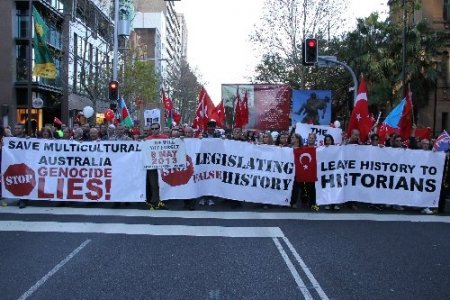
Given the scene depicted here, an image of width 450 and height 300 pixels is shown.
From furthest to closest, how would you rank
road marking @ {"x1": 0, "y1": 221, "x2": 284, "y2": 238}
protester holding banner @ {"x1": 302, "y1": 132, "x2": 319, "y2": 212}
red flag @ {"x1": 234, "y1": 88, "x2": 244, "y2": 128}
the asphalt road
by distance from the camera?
red flag @ {"x1": 234, "y1": 88, "x2": 244, "y2": 128} < protester holding banner @ {"x1": 302, "y1": 132, "x2": 319, "y2": 212} < road marking @ {"x1": 0, "y1": 221, "x2": 284, "y2": 238} < the asphalt road

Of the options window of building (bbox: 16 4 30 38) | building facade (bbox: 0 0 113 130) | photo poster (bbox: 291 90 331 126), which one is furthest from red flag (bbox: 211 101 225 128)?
window of building (bbox: 16 4 30 38)

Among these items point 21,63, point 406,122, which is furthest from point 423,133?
point 21,63

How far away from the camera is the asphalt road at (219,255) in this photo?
6.25 meters

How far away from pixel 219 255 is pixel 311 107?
12304 millimetres

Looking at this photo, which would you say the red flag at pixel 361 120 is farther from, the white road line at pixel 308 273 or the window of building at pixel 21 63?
the window of building at pixel 21 63

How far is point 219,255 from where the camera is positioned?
7938 mm

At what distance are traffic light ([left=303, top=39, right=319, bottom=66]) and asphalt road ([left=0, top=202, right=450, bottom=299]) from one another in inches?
344

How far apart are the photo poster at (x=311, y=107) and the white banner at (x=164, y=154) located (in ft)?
24.1

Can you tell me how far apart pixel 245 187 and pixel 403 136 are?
4.67 m

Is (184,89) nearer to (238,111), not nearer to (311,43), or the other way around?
(311,43)

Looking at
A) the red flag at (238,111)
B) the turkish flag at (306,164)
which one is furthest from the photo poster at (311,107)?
the turkish flag at (306,164)

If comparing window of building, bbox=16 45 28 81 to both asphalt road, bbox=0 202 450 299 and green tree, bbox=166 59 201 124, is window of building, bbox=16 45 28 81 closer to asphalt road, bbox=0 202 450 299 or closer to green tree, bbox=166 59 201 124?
asphalt road, bbox=0 202 450 299

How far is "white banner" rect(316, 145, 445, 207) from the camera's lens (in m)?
12.9

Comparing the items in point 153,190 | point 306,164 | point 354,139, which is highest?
point 354,139
